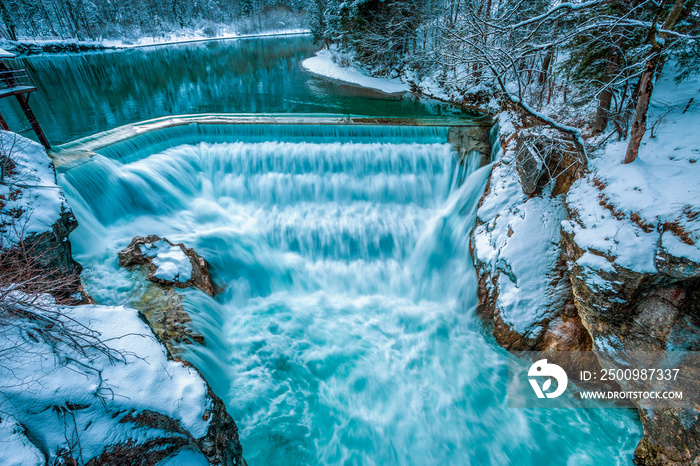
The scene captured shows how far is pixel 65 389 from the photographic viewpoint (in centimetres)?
275

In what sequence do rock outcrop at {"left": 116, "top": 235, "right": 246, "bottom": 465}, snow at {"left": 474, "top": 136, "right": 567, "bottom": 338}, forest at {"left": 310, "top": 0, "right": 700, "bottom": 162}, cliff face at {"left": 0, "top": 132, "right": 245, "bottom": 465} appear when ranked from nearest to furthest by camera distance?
cliff face at {"left": 0, "top": 132, "right": 245, "bottom": 465} < forest at {"left": 310, "top": 0, "right": 700, "bottom": 162} < rock outcrop at {"left": 116, "top": 235, "right": 246, "bottom": 465} < snow at {"left": 474, "top": 136, "right": 567, "bottom": 338}

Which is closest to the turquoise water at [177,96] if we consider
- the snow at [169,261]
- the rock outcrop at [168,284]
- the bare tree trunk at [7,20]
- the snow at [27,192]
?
the snow at [27,192]

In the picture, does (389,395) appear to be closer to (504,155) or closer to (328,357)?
(328,357)

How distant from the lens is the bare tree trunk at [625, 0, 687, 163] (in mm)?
3898

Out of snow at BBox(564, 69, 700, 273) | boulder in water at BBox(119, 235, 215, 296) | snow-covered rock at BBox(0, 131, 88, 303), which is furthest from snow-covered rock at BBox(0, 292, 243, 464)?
snow at BBox(564, 69, 700, 273)

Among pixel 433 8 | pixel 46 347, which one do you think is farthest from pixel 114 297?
pixel 433 8

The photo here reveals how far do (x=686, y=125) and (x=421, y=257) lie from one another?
5.13 metres

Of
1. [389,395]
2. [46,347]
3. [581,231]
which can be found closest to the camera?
[46,347]

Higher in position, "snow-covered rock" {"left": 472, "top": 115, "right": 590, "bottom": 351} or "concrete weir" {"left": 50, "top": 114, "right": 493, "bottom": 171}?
"concrete weir" {"left": 50, "top": 114, "right": 493, "bottom": 171}

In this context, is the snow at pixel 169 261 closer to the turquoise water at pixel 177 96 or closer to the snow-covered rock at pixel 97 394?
the snow-covered rock at pixel 97 394

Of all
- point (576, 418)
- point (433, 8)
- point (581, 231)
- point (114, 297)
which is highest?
point (433, 8)

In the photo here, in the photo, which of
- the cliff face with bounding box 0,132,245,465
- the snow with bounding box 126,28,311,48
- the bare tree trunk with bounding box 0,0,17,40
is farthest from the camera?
the snow with bounding box 126,28,311,48

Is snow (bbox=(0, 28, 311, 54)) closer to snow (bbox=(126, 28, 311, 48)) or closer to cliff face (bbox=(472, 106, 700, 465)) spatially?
snow (bbox=(126, 28, 311, 48))

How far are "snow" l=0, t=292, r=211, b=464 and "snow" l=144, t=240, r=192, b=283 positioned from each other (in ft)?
8.61
